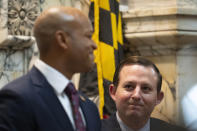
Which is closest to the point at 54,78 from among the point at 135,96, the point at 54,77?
the point at 54,77

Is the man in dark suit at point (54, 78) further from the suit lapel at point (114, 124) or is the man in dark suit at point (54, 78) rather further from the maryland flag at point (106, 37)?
the maryland flag at point (106, 37)

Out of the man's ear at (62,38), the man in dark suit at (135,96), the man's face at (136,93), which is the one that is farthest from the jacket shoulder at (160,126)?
the man's ear at (62,38)

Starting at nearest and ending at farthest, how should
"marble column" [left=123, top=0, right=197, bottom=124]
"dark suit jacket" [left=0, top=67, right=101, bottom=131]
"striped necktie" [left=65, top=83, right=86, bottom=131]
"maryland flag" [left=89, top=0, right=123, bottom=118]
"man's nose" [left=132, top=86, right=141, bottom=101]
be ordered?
1. "dark suit jacket" [left=0, top=67, right=101, bottom=131]
2. "striped necktie" [left=65, top=83, right=86, bottom=131]
3. "man's nose" [left=132, top=86, right=141, bottom=101]
4. "maryland flag" [left=89, top=0, right=123, bottom=118]
5. "marble column" [left=123, top=0, right=197, bottom=124]

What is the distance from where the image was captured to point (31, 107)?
4.34ft

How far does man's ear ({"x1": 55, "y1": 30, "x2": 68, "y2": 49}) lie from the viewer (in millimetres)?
1363

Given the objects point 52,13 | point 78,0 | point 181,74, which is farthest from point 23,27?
point 52,13

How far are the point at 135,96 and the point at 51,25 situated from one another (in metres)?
0.92

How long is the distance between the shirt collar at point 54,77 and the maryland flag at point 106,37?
1.84m

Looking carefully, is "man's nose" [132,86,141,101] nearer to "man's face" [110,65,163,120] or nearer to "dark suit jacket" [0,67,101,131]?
"man's face" [110,65,163,120]

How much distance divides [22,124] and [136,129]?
3.35 feet

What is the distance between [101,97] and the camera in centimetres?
322

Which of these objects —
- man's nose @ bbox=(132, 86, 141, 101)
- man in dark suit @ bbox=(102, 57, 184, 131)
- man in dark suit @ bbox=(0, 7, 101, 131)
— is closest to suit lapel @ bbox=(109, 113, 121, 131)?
man in dark suit @ bbox=(102, 57, 184, 131)

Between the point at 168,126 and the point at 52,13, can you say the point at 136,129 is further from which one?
the point at 52,13

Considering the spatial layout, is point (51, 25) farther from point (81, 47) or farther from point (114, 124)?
point (114, 124)
